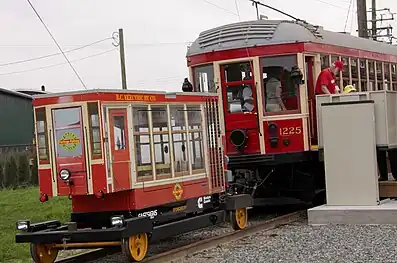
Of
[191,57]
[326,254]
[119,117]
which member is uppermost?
[191,57]

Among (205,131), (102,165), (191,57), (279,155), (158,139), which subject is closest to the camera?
(102,165)

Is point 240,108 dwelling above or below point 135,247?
above

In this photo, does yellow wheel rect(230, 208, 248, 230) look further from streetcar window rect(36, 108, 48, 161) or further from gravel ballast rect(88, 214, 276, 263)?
streetcar window rect(36, 108, 48, 161)

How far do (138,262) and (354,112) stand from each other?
493cm

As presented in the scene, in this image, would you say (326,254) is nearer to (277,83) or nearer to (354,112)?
(354,112)

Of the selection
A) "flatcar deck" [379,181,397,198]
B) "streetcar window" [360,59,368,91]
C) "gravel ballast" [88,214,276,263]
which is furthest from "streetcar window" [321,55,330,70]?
"gravel ballast" [88,214,276,263]

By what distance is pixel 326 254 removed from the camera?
30.7 ft

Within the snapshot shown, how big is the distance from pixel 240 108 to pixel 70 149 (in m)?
5.04

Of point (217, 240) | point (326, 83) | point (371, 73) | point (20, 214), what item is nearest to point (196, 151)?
point (217, 240)

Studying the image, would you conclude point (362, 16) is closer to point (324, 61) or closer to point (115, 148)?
point (324, 61)

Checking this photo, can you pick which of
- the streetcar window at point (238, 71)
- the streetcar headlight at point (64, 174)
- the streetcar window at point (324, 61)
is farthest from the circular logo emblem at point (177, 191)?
the streetcar window at point (324, 61)

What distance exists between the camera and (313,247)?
9930 mm

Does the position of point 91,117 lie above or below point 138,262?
above

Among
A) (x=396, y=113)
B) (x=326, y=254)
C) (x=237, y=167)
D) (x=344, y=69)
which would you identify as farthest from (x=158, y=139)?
(x=344, y=69)
